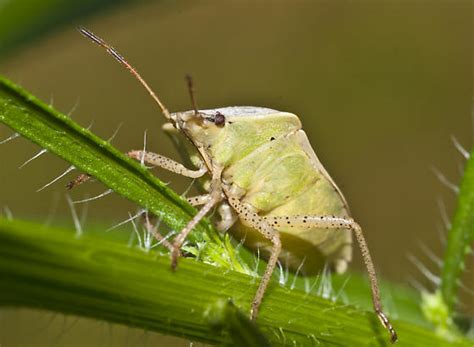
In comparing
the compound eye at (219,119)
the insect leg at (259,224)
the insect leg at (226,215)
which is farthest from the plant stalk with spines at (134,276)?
the compound eye at (219,119)

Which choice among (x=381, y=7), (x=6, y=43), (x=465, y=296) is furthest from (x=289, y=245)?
(x=381, y=7)

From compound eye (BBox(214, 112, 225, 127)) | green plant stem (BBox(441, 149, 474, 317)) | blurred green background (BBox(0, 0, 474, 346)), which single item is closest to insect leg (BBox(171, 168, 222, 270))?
compound eye (BBox(214, 112, 225, 127))

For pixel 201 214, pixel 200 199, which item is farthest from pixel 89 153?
pixel 200 199

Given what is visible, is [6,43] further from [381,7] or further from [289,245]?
[381,7]

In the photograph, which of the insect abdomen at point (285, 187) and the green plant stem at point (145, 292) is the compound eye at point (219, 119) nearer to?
the insect abdomen at point (285, 187)

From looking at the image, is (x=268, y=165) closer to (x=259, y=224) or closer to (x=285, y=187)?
(x=285, y=187)

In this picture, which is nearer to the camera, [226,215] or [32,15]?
[226,215]
